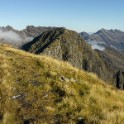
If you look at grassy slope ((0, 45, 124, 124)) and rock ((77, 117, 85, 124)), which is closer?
rock ((77, 117, 85, 124))

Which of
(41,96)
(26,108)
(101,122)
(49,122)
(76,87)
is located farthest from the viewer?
(76,87)

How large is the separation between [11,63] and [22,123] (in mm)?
7647

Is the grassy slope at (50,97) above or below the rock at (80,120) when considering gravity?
above

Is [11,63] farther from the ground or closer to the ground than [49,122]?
farther from the ground

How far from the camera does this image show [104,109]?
43.4 ft

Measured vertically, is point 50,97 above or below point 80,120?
above

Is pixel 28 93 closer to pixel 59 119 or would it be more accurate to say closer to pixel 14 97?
pixel 14 97

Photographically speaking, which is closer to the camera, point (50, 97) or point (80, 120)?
point (80, 120)

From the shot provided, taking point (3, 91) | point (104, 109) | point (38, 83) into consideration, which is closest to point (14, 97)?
point (3, 91)

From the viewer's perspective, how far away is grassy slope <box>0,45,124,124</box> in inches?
506

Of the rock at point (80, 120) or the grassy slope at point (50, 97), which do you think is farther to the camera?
the grassy slope at point (50, 97)

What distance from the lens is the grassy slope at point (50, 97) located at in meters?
12.8

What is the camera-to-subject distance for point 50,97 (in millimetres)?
15062

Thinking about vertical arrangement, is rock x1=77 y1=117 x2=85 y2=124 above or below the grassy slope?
below
